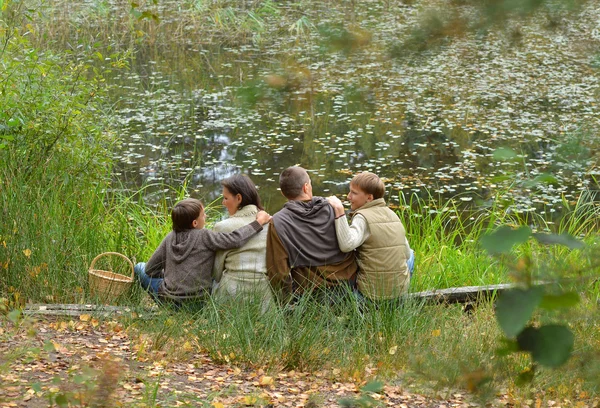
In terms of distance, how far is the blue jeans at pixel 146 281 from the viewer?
4.48 metres

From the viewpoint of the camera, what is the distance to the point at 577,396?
136 inches

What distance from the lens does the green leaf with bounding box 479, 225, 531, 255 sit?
0.93m

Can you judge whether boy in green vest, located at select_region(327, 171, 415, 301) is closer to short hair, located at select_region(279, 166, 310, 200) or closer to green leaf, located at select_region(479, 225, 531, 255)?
short hair, located at select_region(279, 166, 310, 200)

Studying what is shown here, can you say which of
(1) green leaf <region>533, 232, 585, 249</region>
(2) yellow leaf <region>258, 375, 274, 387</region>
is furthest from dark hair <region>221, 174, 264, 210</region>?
(1) green leaf <region>533, 232, 585, 249</region>

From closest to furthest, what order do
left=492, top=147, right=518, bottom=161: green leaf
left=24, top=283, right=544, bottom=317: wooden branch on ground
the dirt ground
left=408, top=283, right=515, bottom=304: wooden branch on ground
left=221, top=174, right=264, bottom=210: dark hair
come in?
1. left=492, top=147, right=518, bottom=161: green leaf
2. the dirt ground
3. left=24, top=283, right=544, bottom=317: wooden branch on ground
4. left=221, top=174, right=264, bottom=210: dark hair
5. left=408, top=283, right=515, bottom=304: wooden branch on ground

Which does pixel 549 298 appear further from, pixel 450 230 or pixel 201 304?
pixel 450 230

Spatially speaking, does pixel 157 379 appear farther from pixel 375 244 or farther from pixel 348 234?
pixel 375 244

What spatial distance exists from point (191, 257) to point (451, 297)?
1526 mm

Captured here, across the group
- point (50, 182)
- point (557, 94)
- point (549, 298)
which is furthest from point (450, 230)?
point (549, 298)

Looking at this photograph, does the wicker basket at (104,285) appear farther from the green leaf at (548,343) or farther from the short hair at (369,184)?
the green leaf at (548,343)

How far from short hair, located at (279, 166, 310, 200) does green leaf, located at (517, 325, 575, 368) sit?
3.34 m

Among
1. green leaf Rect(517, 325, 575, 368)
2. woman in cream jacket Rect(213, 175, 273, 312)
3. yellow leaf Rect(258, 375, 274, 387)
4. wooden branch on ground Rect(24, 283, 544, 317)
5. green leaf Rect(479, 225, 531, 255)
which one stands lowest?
wooden branch on ground Rect(24, 283, 544, 317)

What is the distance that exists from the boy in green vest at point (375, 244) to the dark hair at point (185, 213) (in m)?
0.70

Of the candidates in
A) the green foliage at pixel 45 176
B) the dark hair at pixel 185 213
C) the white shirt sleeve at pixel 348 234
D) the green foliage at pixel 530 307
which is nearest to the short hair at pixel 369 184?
the white shirt sleeve at pixel 348 234
